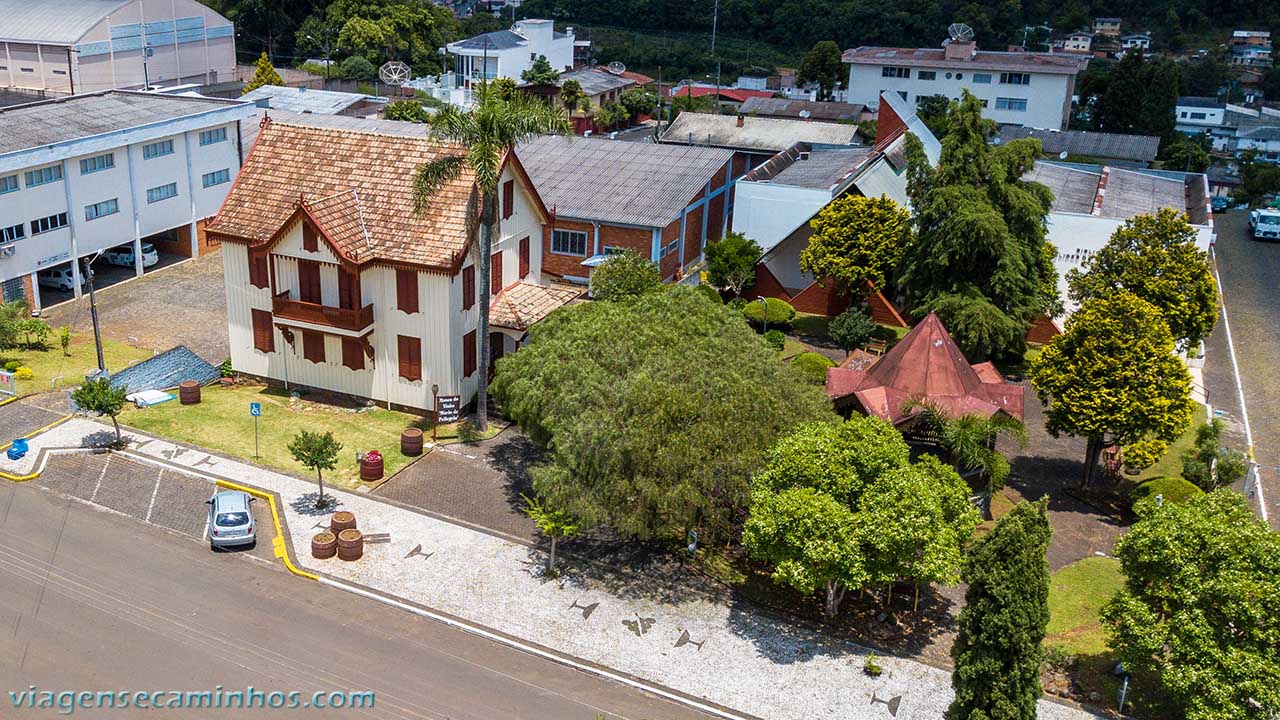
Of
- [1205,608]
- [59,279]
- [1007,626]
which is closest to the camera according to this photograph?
[1007,626]

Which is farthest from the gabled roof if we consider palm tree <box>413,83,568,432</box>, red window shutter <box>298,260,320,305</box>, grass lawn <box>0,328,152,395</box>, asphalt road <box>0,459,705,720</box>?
asphalt road <box>0,459,705,720</box>

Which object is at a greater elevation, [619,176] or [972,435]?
[619,176]

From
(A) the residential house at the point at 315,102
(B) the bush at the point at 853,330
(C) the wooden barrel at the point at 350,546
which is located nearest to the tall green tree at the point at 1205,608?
(C) the wooden barrel at the point at 350,546

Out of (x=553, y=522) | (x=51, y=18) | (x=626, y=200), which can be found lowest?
(x=553, y=522)

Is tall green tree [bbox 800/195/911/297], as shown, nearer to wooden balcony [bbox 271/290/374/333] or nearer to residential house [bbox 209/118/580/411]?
residential house [bbox 209/118/580/411]

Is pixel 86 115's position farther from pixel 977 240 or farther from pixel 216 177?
pixel 977 240

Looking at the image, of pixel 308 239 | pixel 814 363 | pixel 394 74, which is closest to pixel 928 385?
pixel 814 363
